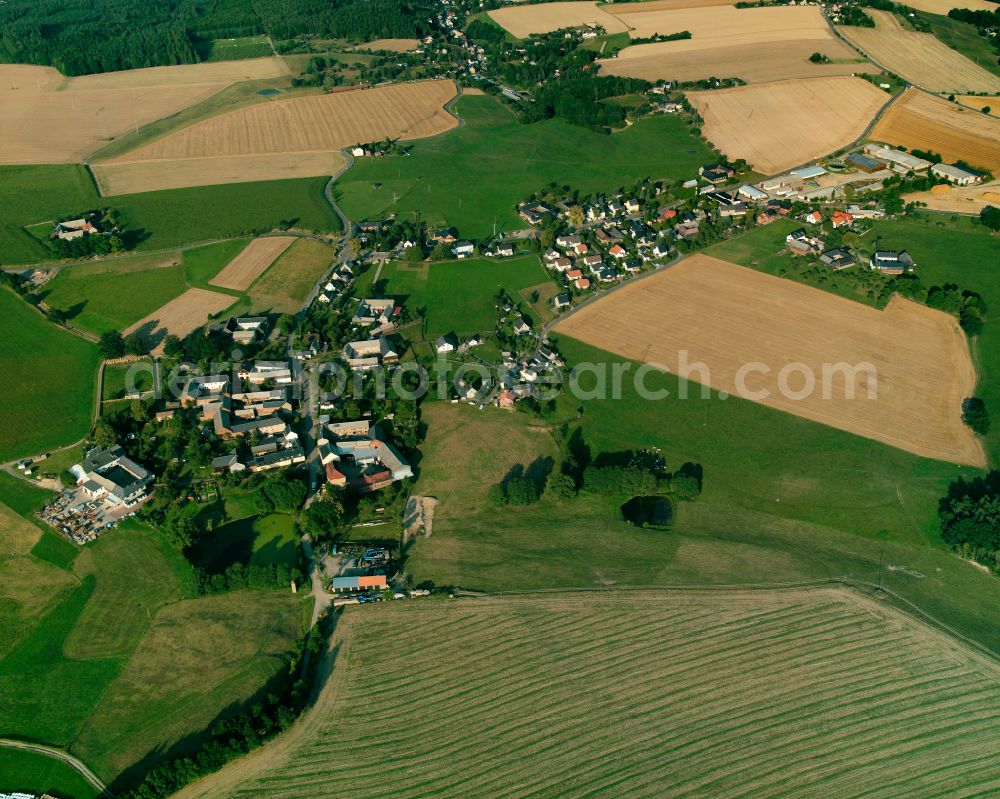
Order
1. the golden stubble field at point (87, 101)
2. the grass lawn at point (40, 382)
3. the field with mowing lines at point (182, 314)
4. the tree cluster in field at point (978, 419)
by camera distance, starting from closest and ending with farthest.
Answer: the tree cluster in field at point (978, 419) → the grass lawn at point (40, 382) → the field with mowing lines at point (182, 314) → the golden stubble field at point (87, 101)

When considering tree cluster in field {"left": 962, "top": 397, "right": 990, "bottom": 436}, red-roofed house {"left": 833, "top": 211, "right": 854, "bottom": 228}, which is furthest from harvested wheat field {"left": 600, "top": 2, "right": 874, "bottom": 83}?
tree cluster in field {"left": 962, "top": 397, "right": 990, "bottom": 436}

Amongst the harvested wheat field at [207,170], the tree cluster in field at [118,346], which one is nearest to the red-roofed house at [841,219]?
the harvested wheat field at [207,170]

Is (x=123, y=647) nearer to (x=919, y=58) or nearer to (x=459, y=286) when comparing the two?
(x=459, y=286)

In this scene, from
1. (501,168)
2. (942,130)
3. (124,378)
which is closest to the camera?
(124,378)

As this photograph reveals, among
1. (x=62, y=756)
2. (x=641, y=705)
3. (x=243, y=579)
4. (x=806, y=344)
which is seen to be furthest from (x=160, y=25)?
(x=641, y=705)

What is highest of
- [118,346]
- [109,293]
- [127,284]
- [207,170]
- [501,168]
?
[501,168]

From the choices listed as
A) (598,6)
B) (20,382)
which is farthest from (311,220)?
(598,6)

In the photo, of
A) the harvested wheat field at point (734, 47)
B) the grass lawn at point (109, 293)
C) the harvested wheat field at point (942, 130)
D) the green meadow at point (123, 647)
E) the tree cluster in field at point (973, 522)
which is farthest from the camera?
the harvested wheat field at point (734, 47)

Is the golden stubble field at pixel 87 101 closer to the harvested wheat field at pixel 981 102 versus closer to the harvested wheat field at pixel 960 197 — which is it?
the harvested wheat field at pixel 960 197
